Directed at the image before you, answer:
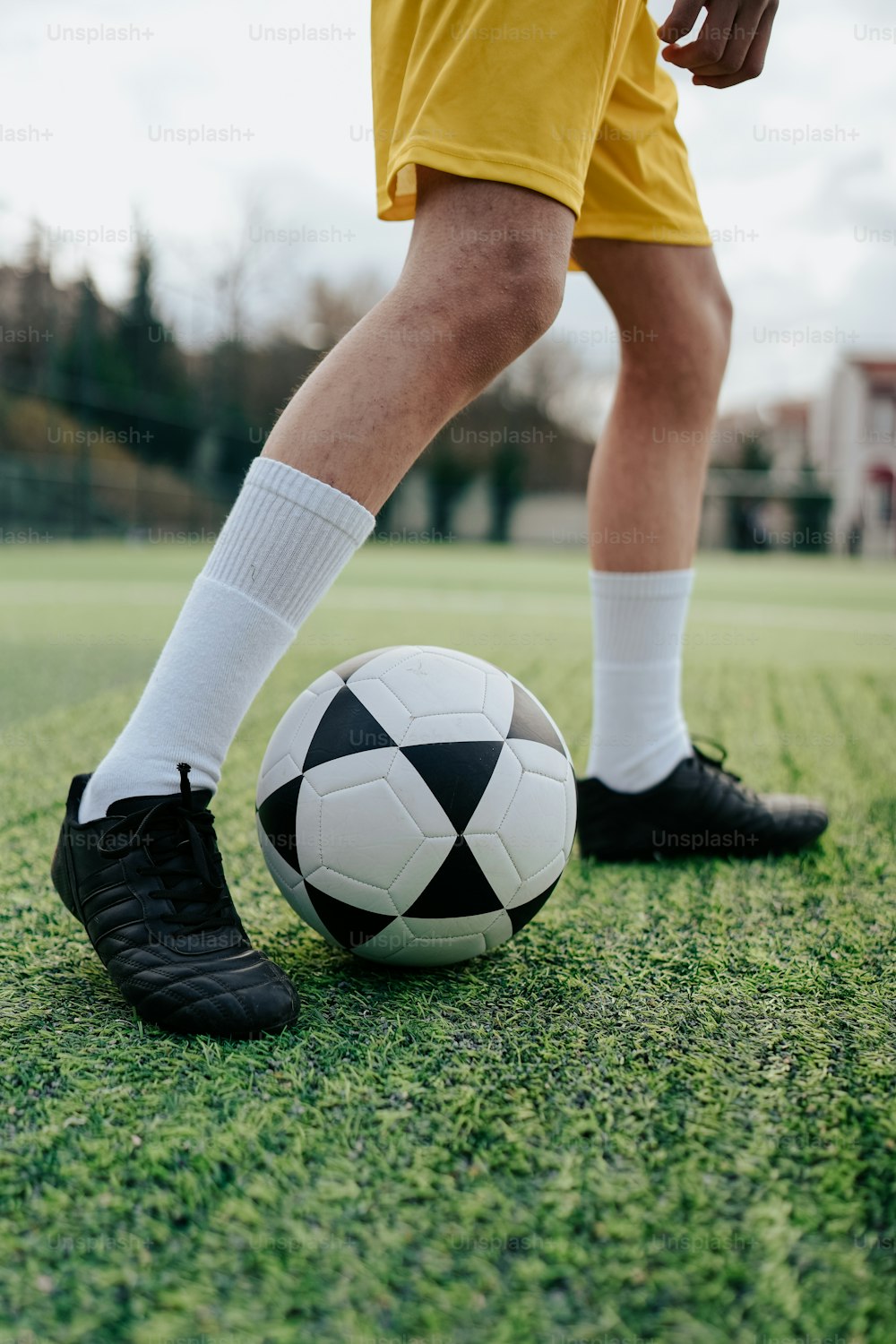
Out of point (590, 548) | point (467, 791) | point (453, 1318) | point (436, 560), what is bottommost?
point (436, 560)

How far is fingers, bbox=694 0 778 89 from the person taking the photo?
5.23 ft

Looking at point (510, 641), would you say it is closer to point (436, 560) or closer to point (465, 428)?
point (436, 560)

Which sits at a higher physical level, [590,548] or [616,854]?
[590,548]

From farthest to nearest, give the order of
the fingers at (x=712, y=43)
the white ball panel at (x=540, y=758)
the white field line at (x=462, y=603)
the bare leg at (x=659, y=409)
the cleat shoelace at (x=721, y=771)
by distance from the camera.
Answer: the white field line at (x=462, y=603), the cleat shoelace at (x=721, y=771), the bare leg at (x=659, y=409), the fingers at (x=712, y=43), the white ball panel at (x=540, y=758)

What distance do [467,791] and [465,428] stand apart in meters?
34.9

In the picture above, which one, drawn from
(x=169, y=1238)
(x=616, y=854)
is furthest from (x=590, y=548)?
(x=169, y=1238)

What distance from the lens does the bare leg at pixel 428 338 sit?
4.09ft

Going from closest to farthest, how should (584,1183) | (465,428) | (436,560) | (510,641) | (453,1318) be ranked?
(453,1318), (584,1183), (510,641), (436,560), (465,428)

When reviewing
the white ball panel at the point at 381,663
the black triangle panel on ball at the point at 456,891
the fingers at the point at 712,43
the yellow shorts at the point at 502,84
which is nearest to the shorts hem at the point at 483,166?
the yellow shorts at the point at 502,84

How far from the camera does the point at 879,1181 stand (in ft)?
2.88

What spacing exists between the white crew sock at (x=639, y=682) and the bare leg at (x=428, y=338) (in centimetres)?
71

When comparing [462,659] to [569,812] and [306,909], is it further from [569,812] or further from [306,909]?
[306,909]

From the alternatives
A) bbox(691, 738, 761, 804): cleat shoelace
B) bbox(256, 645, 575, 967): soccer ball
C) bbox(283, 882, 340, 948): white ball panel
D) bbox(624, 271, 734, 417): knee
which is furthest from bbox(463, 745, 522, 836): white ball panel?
bbox(624, 271, 734, 417): knee

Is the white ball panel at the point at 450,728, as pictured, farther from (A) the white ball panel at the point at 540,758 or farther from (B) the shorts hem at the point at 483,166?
(B) the shorts hem at the point at 483,166
